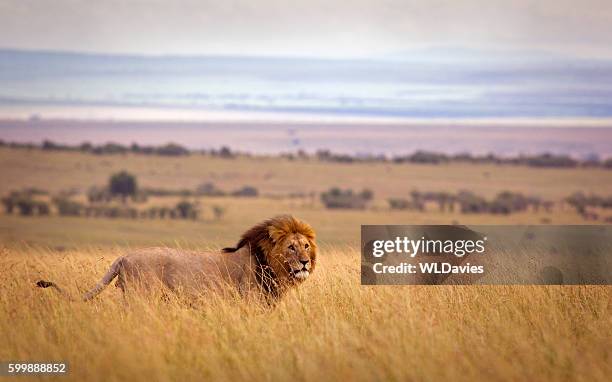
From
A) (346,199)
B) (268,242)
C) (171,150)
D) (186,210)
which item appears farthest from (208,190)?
(268,242)

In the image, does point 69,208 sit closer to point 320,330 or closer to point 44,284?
point 44,284

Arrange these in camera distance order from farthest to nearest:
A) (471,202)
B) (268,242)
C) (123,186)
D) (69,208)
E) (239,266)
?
(123,186)
(471,202)
(69,208)
(239,266)
(268,242)

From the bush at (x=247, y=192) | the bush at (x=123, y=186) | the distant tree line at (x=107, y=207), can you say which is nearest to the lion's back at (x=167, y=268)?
the distant tree line at (x=107, y=207)

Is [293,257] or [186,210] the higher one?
[293,257]

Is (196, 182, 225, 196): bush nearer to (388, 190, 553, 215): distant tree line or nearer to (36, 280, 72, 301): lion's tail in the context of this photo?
(388, 190, 553, 215): distant tree line

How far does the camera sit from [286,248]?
12414 mm

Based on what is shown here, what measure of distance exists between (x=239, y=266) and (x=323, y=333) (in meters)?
1.90

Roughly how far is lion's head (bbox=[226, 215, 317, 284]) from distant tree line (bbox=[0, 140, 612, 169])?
10582 cm

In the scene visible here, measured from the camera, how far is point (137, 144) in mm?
125125

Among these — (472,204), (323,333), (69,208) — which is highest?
(323,333)

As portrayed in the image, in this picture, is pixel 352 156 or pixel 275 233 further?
pixel 352 156

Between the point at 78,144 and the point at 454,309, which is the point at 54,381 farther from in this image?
the point at 78,144

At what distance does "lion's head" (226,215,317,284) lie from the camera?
12.4m

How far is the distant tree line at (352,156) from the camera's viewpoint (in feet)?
391
